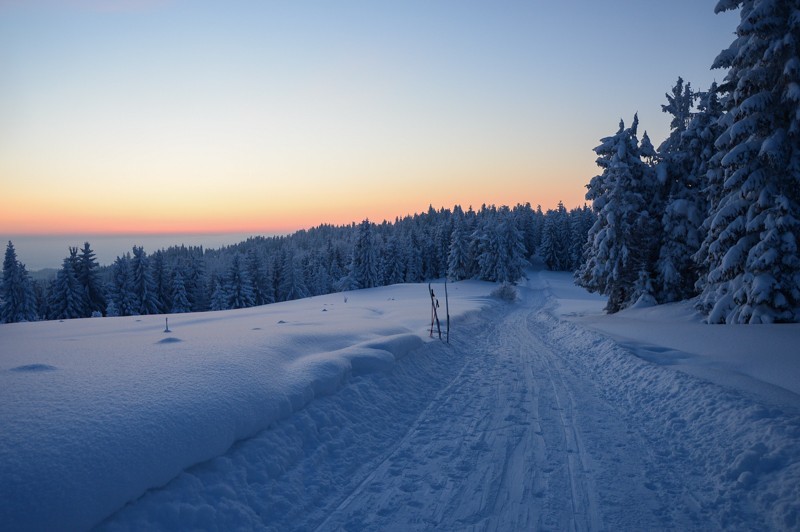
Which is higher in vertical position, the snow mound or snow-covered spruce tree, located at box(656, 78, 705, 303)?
snow-covered spruce tree, located at box(656, 78, 705, 303)

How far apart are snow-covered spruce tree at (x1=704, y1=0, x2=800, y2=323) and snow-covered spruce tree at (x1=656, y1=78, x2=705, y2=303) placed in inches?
368

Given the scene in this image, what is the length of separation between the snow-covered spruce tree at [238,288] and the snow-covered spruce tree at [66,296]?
56.7 ft

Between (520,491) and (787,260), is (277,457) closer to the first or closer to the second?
(520,491)

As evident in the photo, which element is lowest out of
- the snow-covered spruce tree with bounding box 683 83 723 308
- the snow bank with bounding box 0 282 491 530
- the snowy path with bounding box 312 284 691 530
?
the snowy path with bounding box 312 284 691 530

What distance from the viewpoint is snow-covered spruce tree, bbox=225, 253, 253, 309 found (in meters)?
58.9

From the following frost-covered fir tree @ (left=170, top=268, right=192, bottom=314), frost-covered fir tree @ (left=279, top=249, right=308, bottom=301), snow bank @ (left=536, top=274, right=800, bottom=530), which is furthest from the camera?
frost-covered fir tree @ (left=279, top=249, right=308, bottom=301)

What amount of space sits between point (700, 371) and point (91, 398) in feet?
42.4

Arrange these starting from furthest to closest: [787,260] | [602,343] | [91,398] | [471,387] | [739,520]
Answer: [602,343] → [787,260] → [471,387] → [91,398] → [739,520]

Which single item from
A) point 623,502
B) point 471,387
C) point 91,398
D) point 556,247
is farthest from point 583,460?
point 556,247

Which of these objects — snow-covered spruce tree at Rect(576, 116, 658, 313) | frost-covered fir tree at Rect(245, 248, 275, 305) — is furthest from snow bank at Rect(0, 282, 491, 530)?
frost-covered fir tree at Rect(245, 248, 275, 305)

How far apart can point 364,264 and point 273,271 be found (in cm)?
2009

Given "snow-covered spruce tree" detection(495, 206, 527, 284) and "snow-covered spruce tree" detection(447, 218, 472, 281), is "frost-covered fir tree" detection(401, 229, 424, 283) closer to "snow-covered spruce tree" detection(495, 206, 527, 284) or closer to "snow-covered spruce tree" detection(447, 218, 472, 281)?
"snow-covered spruce tree" detection(447, 218, 472, 281)

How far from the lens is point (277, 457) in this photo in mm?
6340

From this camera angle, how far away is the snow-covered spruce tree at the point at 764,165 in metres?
13.3
